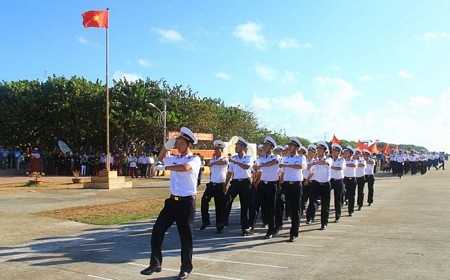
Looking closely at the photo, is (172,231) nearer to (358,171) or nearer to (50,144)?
(358,171)

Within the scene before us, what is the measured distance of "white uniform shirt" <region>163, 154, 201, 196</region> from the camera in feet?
21.6

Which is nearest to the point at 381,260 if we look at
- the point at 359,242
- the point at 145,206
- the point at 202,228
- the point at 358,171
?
the point at 359,242

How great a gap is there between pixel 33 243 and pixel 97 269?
2.56 metres

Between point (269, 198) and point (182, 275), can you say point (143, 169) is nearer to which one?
point (269, 198)

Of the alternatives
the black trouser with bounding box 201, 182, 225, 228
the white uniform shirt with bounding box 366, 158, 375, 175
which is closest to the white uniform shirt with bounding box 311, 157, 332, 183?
the black trouser with bounding box 201, 182, 225, 228

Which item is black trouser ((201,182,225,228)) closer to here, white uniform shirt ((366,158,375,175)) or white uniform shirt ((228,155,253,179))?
white uniform shirt ((228,155,253,179))

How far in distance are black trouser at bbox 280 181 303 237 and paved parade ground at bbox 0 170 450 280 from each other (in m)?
0.32

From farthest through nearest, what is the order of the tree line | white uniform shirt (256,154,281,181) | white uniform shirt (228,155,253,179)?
the tree line
white uniform shirt (228,155,253,179)
white uniform shirt (256,154,281,181)

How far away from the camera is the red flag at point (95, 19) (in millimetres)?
24688

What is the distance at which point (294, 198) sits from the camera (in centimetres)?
952

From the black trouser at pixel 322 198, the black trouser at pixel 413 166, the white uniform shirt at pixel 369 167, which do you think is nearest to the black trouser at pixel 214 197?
the black trouser at pixel 322 198

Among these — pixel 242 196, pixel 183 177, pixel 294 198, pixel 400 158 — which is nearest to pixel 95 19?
pixel 242 196

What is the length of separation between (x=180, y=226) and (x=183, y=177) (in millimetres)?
697

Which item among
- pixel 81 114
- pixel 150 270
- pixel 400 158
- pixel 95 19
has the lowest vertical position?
pixel 150 270
